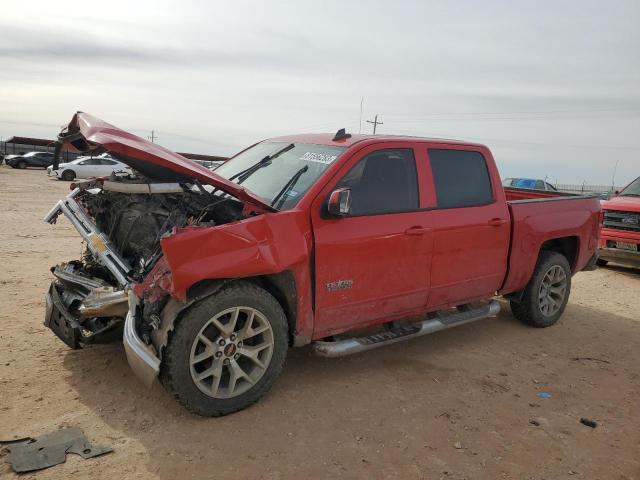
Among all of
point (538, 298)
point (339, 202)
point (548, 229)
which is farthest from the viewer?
point (538, 298)

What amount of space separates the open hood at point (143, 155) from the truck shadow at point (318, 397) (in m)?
1.49

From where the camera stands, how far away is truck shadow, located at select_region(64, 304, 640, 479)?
3115 mm

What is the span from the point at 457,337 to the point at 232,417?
9.11ft

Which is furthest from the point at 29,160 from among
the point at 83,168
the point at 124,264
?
the point at 124,264

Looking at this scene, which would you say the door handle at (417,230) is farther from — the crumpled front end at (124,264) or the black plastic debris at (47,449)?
the black plastic debris at (47,449)

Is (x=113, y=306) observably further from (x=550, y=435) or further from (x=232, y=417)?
(x=550, y=435)

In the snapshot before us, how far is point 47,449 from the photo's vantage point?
3.01 m

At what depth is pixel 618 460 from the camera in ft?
10.8

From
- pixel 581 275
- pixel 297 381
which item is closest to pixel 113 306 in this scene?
pixel 297 381

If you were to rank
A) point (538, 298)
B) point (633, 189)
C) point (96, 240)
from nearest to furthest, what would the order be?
point (96, 240), point (538, 298), point (633, 189)

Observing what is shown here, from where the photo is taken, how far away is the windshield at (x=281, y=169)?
3949 millimetres

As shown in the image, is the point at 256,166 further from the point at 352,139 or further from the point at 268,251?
the point at 268,251

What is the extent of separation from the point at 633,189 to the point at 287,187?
343 inches

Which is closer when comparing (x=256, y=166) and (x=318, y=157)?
(x=318, y=157)
